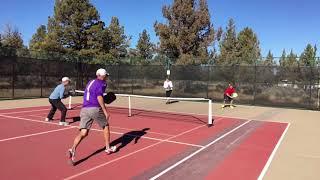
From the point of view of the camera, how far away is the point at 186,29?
32.9m

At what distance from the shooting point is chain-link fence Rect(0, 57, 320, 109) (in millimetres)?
23453

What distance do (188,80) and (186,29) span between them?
6.77 metres

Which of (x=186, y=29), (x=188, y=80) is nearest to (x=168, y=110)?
(x=188, y=80)

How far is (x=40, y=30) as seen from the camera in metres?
59.0

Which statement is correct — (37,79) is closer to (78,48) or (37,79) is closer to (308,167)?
(78,48)

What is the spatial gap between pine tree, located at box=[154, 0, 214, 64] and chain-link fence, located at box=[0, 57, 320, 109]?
15.4 feet

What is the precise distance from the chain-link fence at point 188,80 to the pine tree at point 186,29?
4.68m

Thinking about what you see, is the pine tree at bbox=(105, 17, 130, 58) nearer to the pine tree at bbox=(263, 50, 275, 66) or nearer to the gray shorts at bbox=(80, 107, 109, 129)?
the pine tree at bbox=(263, 50, 275, 66)

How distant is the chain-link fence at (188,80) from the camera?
23453 mm

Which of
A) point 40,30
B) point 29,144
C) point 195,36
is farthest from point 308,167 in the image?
point 40,30

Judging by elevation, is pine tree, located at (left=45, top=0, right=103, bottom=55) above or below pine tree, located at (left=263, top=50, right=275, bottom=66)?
above

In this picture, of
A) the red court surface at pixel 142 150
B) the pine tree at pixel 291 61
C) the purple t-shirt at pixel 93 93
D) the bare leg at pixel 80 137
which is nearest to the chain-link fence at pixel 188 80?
the pine tree at pixel 291 61

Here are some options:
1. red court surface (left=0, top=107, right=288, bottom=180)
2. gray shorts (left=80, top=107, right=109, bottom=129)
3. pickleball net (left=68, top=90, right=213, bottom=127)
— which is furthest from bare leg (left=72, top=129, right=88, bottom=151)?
pickleball net (left=68, top=90, right=213, bottom=127)

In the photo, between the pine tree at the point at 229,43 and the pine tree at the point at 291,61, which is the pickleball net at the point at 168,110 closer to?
the pine tree at the point at 291,61
